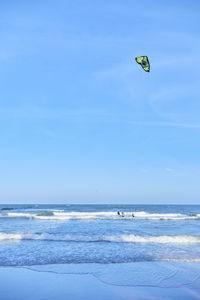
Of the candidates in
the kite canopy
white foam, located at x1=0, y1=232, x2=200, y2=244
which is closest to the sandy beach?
the kite canopy

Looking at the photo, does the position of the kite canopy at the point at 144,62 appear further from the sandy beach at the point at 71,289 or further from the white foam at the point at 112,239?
the white foam at the point at 112,239

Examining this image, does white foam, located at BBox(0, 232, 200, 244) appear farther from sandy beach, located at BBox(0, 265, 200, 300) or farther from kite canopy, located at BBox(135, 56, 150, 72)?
kite canopy, located at BBox(135, 56, 150, 72)

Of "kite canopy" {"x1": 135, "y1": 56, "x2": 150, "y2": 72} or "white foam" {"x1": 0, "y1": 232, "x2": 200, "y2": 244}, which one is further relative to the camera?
"white foam" {"x1": 0, "y1": 232, "x2": 200, "y2": 244}

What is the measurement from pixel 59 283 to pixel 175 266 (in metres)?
3.88

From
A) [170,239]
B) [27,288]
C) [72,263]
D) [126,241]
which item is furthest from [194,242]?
[27,288]

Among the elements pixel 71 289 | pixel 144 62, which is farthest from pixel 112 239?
pixel 144 62

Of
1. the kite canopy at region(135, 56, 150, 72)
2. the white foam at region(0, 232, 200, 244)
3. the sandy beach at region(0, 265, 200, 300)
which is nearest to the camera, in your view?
the sandy beach at region(0, 265, 200, 300)

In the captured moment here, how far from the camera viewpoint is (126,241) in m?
14.4

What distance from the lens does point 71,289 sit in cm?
660

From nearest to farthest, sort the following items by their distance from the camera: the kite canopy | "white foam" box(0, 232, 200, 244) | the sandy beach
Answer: the sandy beach < the kite canopy < "white foam" box(0, 232, 200, 244)

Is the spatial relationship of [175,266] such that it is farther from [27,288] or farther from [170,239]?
[170,239]

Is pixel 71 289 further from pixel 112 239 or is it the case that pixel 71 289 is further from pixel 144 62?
pixel 112 239

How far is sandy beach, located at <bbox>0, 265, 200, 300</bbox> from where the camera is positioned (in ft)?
20.0

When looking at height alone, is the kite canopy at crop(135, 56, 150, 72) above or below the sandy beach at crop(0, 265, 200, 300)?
above
